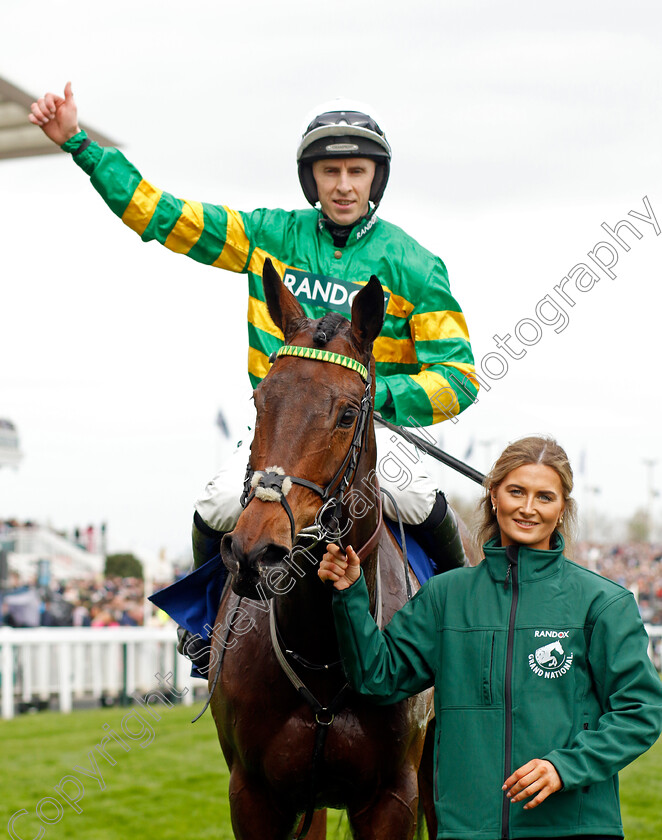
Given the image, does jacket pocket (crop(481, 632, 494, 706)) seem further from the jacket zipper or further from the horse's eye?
the horse's eye

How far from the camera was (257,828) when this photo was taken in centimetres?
298

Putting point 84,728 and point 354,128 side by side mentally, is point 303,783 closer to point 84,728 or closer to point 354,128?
point 354,128

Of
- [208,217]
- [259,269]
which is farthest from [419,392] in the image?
[208,217]

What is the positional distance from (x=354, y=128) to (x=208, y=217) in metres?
0.60

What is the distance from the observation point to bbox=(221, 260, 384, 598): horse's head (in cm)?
229

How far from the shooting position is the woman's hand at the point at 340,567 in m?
2.49

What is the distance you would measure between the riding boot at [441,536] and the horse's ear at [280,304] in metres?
1.05

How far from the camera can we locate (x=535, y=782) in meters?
2.17

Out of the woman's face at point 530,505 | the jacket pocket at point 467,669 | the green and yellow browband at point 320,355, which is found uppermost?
the green and yellow browband at point 320,355

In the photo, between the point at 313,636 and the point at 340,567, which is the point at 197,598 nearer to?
the point at 313,636

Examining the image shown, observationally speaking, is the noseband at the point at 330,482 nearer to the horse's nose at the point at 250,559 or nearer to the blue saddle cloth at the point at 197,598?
the horse's nose at the point at 250,559

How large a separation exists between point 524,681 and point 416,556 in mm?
1263

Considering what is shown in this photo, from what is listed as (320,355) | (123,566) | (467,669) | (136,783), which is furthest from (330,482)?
(123,566)

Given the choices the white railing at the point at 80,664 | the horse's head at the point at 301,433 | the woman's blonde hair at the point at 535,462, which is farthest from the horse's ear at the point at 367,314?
the white railing at the point at 80,664
